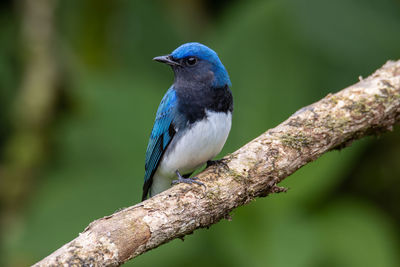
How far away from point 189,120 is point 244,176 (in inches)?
28.5

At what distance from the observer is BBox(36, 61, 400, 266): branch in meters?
2.96

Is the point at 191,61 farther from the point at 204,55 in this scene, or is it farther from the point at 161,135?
the point at 161,135

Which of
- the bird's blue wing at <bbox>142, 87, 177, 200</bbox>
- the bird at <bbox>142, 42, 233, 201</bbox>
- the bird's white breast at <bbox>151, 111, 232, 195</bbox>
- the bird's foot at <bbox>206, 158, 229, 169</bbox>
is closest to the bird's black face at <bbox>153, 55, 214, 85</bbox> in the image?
the bird at <bbox>142, 42, 233, 201</bbox>

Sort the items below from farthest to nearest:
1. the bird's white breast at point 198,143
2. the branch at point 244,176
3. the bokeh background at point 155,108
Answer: the bokeh background at point 155,108 < the bird's white breast at point 198,143 < the branch at point 244,176

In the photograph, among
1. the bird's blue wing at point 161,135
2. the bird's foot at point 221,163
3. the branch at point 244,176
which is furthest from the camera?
the bird's blue wing at point 161,135

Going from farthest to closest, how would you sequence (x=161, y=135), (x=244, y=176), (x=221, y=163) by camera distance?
1. (x=161, y=135)
2. (x=221, y=163)
3. (x=244, y=176)

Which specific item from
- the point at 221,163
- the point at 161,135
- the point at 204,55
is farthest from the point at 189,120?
the point at 204,55

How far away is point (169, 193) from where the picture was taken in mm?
3434

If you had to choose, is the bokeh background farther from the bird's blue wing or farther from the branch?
the branch

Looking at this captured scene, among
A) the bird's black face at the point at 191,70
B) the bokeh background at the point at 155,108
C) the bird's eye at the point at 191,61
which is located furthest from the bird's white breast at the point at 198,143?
the bokeh background at the point at 155,108

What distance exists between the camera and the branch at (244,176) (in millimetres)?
2965

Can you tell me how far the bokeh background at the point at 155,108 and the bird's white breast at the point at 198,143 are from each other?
0.99m

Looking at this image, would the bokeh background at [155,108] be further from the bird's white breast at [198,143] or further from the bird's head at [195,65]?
the bird's head at [195,65]

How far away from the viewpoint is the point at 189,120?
4145mm
